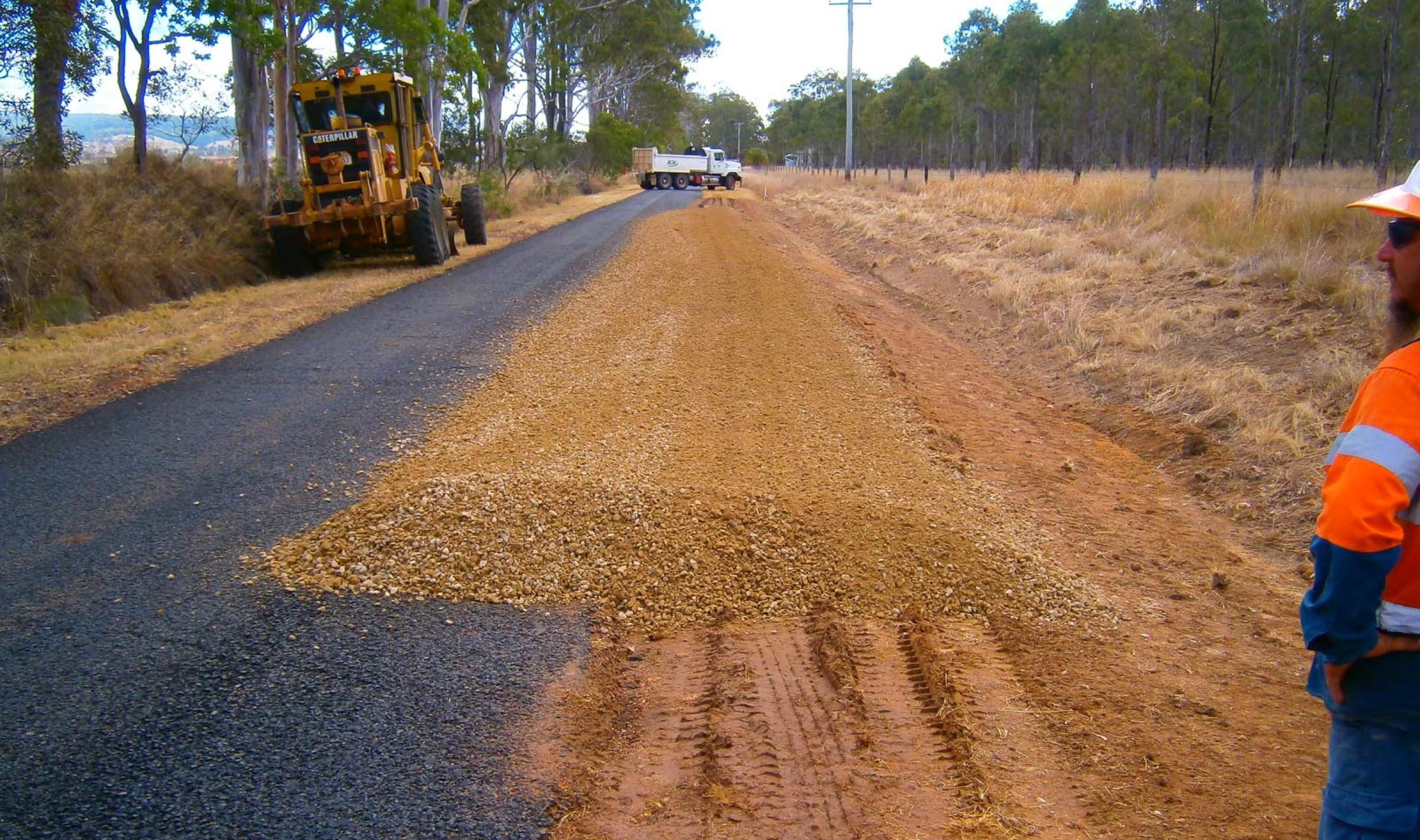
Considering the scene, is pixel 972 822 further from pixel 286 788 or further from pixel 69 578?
pixel 69 578

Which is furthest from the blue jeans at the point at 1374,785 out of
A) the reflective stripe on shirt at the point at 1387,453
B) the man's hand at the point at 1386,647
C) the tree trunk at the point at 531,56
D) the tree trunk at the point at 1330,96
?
the tree trunk at the point at 531,56

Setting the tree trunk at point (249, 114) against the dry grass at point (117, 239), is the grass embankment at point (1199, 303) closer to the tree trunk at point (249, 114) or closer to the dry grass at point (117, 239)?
the dry grass at point (117, 239)

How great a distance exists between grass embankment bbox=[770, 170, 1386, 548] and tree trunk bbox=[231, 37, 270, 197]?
11557 mm

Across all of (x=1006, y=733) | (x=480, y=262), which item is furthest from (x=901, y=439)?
(x=480, y=262)

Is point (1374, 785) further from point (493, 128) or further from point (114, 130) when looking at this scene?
point (493, 128)

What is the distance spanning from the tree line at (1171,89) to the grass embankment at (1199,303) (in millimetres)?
7555

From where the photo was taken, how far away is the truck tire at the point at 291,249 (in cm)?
1556

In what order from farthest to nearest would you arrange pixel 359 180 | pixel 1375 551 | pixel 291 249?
pixel 291 249 < pixel 359 180 < pixel 1375 551

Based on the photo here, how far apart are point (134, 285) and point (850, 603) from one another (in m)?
12.0

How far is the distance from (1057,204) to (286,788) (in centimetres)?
1963

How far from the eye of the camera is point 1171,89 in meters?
45.8

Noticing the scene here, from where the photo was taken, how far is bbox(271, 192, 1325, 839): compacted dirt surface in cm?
344

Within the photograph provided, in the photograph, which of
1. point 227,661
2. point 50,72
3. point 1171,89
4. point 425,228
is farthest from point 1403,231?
point 1171,89

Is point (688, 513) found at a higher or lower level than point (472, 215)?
lower
